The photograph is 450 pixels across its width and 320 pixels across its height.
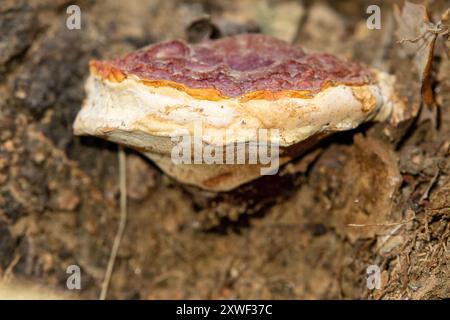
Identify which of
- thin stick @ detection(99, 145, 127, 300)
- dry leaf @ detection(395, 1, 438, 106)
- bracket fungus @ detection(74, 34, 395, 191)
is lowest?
thin stick @ detection(99, 145, 127, 300)

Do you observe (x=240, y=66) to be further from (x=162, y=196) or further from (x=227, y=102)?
(x=162, y=196)

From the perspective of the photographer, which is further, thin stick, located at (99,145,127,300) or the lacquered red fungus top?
thin stick, located at (99,145,127,300)

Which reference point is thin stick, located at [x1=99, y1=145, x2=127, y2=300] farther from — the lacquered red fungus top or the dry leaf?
the dry leaf

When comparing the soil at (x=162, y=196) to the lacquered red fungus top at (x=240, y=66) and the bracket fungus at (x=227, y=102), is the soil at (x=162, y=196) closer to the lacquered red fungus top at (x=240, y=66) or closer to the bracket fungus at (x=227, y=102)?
the bracket fungus at (x=227, y=102)

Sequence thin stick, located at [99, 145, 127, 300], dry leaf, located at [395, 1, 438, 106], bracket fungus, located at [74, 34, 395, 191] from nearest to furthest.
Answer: bracket fungus, located at [74, 34, 395, 191] → dry leaf, located at [395, 1, 438, 106] → thin stick, located at [99, 145, 127, 300]

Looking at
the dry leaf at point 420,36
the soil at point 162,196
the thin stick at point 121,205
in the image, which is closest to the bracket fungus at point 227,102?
the dry leaf at point 420,36

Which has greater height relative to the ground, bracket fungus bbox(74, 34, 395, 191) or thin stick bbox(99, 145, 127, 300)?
bracket fungus bbox(74, 34, 395, 191)

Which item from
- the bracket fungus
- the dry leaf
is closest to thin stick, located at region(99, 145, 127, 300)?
the bracket fungus
